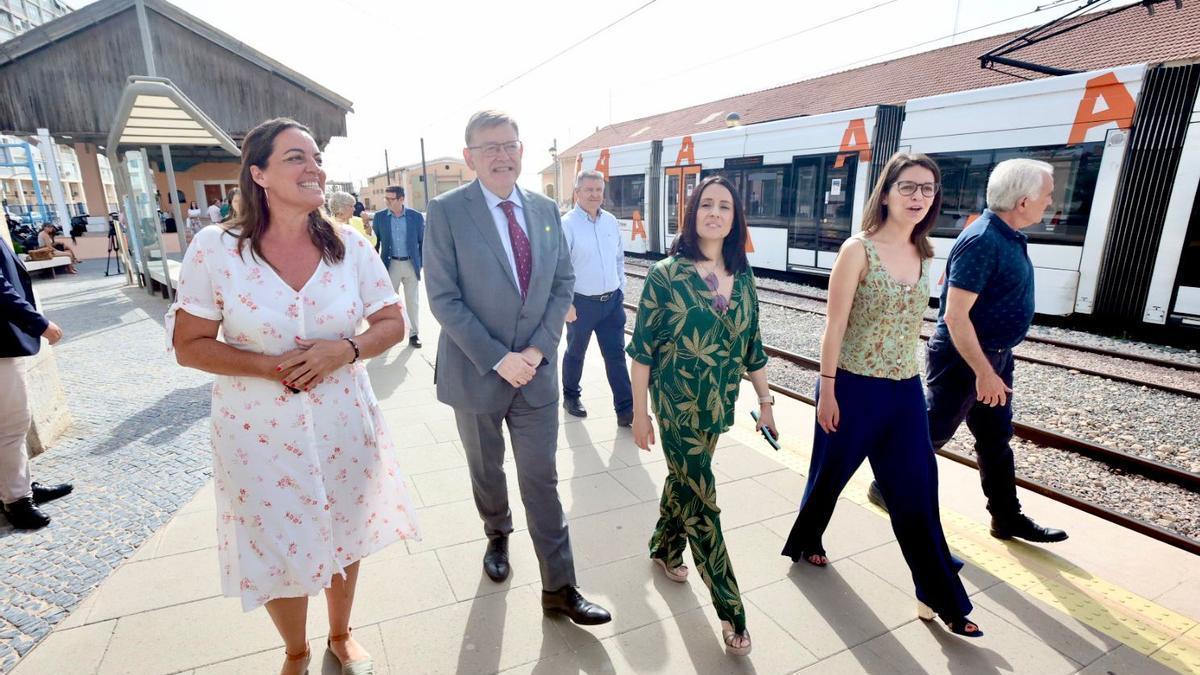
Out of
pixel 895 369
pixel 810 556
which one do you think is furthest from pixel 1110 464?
pixel 895 369

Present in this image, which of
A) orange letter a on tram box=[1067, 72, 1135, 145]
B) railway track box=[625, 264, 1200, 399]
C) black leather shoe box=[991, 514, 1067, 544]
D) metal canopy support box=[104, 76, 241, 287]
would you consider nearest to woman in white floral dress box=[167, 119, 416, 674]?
black leather shoe box=[991, 514, 1067, 544]

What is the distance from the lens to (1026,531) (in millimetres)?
3135

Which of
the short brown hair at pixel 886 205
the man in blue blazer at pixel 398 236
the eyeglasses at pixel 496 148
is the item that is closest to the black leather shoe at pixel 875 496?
the short brown hair at pixel 886 205

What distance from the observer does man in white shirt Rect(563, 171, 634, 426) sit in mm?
4871

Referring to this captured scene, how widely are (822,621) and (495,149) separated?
8.02 feet

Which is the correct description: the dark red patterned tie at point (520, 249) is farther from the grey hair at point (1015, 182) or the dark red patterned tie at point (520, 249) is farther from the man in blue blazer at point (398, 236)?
the man in blue blazer at point (398, 236)

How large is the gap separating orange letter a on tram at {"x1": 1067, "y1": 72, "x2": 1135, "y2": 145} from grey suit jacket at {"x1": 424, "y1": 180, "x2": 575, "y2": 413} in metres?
9.07

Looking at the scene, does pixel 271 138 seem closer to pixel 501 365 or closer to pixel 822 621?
pixel 501 365

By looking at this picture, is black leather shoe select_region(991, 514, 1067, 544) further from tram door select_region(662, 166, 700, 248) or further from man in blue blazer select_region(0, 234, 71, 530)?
tram door select_region(662, 166, 700, 248)

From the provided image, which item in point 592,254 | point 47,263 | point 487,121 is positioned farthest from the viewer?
point 47,263

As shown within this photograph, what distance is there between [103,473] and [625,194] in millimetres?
14904

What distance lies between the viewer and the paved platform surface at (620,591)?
7.67ft

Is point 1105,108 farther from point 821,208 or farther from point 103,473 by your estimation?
point 103,473

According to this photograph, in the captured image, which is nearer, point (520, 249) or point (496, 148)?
point (496, 148)
